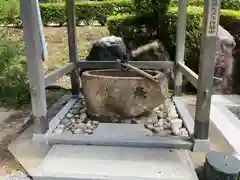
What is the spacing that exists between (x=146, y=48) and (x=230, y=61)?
1286mm

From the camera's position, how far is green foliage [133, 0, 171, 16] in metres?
4.10

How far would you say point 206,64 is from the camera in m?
2.18

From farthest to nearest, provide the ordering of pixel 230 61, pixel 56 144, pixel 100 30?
pixel 100 30, pixel 230 61, pixel 56 144

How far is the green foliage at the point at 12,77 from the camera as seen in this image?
3637 millimetres

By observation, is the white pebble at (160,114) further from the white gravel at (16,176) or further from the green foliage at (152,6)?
the green foliage at (152,6)

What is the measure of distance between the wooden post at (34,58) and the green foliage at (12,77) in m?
1.29

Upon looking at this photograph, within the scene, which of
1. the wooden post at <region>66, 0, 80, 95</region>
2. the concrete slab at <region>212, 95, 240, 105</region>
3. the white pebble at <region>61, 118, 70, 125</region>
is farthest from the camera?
the concrete slab at <region>212, 95, 240, 105</region>

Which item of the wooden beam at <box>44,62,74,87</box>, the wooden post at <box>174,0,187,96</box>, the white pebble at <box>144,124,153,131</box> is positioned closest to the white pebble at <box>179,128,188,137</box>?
the white pebble at <box>144,124,153,131</box>

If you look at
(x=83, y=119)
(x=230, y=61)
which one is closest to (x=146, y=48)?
(x=230, y=61)

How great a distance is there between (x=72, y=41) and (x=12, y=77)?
994mm

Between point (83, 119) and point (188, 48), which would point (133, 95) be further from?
point (188, 48)

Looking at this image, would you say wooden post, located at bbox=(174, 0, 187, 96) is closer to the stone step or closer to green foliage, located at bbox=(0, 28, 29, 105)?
the stone step

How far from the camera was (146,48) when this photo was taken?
160 inches

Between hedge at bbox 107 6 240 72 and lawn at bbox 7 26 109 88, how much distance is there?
202 cm
